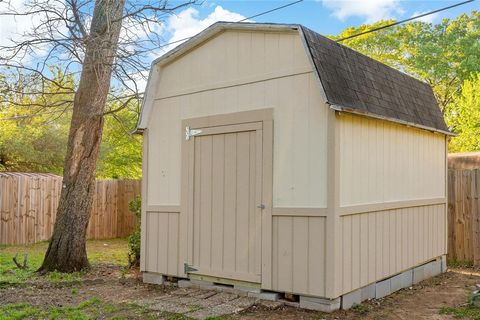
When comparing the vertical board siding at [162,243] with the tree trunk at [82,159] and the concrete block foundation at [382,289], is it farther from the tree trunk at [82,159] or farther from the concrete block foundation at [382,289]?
the concrete block foundation at [382,289]

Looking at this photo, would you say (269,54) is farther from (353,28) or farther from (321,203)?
(353,28)

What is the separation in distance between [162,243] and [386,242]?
283cm

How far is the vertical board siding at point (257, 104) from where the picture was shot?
4605 mm

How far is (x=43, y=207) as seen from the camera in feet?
35.0

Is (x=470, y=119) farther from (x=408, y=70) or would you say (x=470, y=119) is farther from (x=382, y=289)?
(x=382, y=289)

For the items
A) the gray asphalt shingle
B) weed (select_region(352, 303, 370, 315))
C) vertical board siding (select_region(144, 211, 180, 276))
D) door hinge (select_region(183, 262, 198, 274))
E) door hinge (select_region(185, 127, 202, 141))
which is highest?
the gray asphalt shingle

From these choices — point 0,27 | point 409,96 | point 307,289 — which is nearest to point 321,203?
point 307,289

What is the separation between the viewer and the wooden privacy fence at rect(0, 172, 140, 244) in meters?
10.0

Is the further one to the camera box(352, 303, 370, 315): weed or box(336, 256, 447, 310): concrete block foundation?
box(336, 256, 447, 310): concrete block foundation

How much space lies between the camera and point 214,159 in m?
5.38

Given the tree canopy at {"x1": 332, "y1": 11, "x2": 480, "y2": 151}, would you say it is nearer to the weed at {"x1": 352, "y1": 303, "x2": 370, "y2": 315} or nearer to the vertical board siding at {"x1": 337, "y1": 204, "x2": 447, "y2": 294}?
the vertical board siding at {"x1": 337, "y1": 204, "x2": 447, "y2": 294}

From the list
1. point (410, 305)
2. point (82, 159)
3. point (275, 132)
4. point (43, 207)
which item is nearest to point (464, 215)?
point (410, 305)

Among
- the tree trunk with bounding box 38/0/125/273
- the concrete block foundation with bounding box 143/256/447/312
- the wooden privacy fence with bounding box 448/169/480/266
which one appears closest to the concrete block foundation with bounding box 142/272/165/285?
the concrete block foundation with bounding box 143/256/447/312

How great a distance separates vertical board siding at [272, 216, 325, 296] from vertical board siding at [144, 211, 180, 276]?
1.51 m
